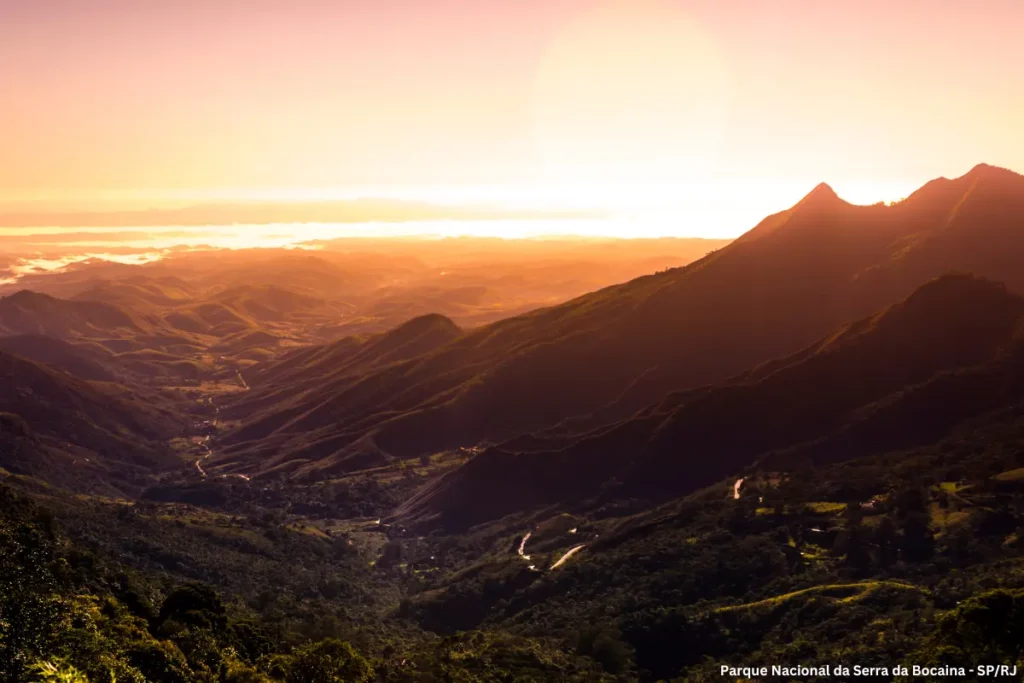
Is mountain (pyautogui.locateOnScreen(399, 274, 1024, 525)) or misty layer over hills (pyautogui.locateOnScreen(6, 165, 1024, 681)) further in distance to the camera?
mountain (pyautogui.locateOnScreen(399, 274, 1024, 525))

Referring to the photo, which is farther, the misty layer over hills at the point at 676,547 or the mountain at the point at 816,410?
the mountain at the point at 816,410

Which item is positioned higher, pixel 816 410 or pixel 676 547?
pixel 816 410

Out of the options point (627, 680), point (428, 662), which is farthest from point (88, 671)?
point (627, 680)

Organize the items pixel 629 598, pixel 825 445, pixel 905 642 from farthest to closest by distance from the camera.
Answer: pixel 825 445
pixel 629 598
pixel 905 642

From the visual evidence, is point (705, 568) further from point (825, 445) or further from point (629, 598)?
point (825, 445)

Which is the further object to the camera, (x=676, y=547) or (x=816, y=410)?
(x=816, y=410)

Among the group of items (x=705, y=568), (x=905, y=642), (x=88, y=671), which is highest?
(x=88, y=671)

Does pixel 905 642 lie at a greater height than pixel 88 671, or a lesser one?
lesser

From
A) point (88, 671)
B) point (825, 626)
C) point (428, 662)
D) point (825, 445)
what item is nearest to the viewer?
point (88, 671)
